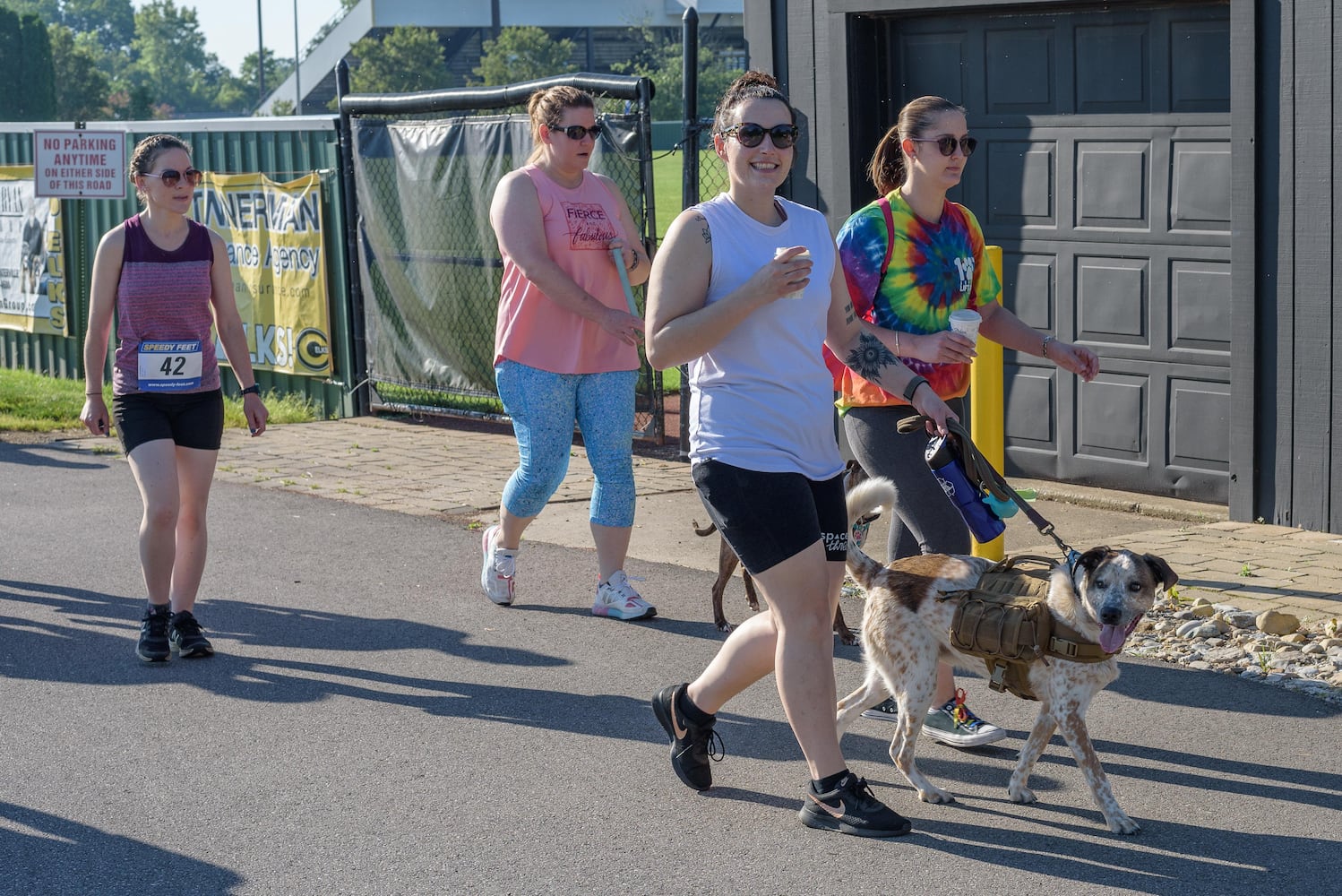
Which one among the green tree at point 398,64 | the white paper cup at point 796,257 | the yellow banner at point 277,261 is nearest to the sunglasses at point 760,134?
the white paper cup at point 796,257

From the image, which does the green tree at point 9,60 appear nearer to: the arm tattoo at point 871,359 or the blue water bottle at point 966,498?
the blue water bottle at point 966,498

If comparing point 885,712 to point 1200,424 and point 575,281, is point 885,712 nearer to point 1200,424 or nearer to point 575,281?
point 575,281

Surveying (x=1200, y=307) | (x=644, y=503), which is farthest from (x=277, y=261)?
(x=1200, y=307)

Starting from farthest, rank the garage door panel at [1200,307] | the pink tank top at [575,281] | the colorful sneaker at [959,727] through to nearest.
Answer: the garage door panel at [1200,307]
the pink tank top at [575,281]
the colorful sneaker at [959,727]

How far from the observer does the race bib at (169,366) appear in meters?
6.32

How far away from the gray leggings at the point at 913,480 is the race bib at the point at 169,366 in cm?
274

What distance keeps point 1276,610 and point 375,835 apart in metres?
3.71

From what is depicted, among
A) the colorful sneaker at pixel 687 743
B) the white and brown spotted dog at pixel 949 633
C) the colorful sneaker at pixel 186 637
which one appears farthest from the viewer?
the colorful sneaker at pixel 186 637

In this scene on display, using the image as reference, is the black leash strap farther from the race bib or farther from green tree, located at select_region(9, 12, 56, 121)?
green tree, located at select_region(9, 12, 56, 121)

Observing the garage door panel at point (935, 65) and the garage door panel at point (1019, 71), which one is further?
the garage door panel at point (935, 65)

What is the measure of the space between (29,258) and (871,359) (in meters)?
13.1

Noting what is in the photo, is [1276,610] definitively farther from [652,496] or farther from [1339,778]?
[652,496]

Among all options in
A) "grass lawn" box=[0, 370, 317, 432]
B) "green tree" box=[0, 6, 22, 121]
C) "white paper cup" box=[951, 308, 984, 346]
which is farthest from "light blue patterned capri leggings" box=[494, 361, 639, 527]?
"green tree" box=[0, 6, 22, 121]

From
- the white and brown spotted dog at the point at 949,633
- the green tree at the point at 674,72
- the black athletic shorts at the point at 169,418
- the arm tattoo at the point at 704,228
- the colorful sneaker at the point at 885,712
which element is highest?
the green tree at the point at 674,72
